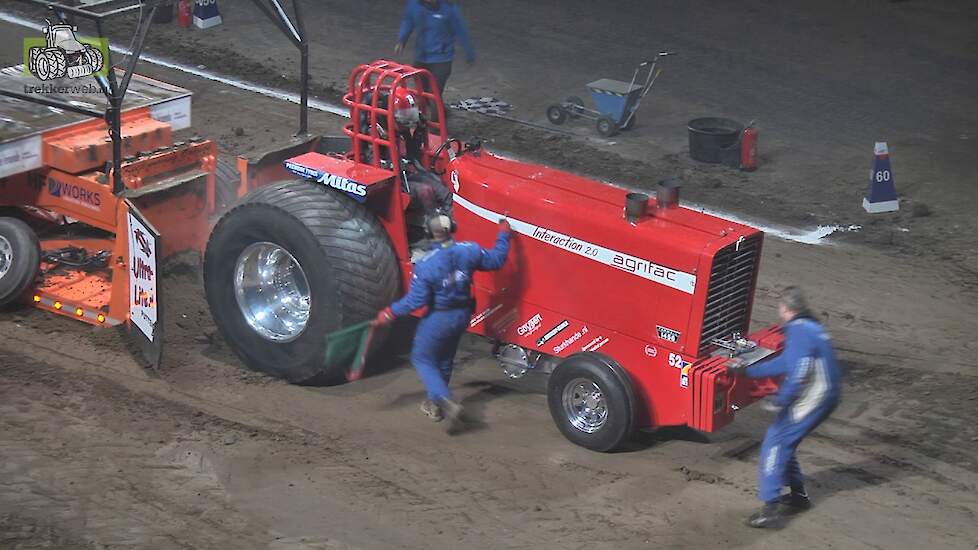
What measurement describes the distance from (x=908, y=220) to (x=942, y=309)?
7.44 ft

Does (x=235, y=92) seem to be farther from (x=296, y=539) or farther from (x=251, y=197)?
(x=296, y=539)

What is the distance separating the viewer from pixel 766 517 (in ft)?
23.3

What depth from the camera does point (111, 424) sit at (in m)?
8.20

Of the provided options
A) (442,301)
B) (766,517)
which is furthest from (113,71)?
(766,517)

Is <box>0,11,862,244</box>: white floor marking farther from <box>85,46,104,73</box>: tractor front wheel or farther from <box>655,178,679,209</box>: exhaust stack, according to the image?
<box>85,46,104,73</box>: tractor front wheel

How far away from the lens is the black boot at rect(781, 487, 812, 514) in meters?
7.28

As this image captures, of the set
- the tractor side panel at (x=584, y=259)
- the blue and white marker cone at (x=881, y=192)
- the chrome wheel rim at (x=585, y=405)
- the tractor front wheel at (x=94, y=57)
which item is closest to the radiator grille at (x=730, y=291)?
the tractor side panel at (x=584, y=259)

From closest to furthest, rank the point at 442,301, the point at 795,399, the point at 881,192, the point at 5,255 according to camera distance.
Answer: the point at 795,399, the point at 442,301, the point at 5,255, the point at 881,192

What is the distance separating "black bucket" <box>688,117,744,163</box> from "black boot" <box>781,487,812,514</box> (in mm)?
7034

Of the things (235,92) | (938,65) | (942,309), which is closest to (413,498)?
(942,309)

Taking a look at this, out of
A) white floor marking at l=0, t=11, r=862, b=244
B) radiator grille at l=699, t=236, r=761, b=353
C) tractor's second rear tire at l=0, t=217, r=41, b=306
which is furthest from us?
white floor marking at l=0, t=11, r=862, b=244

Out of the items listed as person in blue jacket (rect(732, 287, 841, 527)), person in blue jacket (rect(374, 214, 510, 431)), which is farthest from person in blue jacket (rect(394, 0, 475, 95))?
person in blue jacket (rect(732, 287, 841, 527))

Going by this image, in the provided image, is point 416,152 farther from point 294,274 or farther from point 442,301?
point 442,301

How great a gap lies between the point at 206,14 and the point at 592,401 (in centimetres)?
1233
